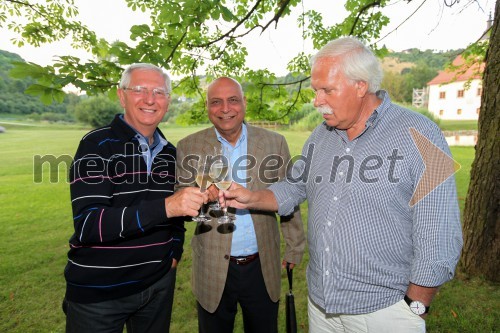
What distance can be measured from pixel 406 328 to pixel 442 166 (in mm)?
1015

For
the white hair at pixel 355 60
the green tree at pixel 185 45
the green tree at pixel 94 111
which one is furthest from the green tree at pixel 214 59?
the green tree at pixel 94 111

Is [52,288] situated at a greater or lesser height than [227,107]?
lesser

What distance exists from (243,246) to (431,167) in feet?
5.86

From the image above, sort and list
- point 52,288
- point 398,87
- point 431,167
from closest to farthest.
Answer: point 431,167, point 52,288, point 398,87

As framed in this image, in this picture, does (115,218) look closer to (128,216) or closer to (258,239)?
(128,216)

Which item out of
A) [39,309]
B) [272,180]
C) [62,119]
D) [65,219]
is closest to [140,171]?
[272,180]

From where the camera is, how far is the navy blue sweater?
1897 millimetres

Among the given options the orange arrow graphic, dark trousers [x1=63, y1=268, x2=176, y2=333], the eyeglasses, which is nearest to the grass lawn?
dark trousers [x1=63, y1=268, x2=176, y2=333]

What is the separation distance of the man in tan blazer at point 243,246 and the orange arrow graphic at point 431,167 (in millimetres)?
1453

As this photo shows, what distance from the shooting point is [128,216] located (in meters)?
1.88

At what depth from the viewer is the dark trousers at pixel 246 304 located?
2912 mm

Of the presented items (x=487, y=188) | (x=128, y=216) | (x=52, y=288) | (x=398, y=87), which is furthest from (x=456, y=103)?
(x=128, y=216)

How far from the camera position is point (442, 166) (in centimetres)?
172

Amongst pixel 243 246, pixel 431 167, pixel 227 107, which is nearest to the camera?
pixel 431 167
